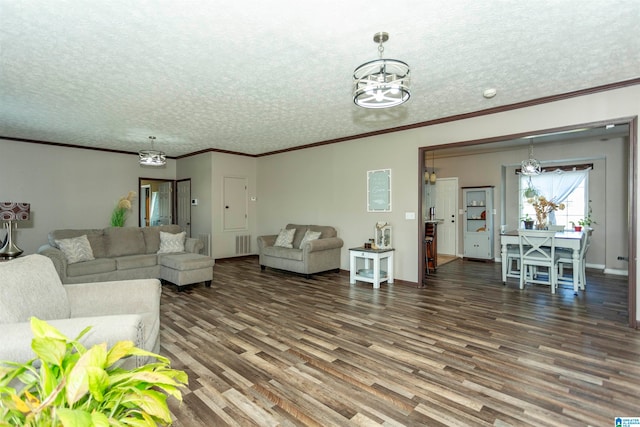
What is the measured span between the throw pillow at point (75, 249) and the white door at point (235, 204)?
9.87 ft

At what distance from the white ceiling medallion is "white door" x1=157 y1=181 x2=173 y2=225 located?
7.41 m

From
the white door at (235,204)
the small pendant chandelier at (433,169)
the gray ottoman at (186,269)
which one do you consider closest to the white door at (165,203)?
the white door at (235,204)

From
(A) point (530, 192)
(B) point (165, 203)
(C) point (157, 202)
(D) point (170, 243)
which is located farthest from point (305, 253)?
(C) point (157, 202)

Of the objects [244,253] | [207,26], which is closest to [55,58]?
[207,26]

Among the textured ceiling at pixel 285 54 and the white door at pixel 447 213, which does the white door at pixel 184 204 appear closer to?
the textured ceiling at pixel 285 54

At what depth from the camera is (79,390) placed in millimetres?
838

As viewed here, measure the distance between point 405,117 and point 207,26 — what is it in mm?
3184

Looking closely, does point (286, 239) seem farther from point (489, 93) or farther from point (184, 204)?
point (489, 93)

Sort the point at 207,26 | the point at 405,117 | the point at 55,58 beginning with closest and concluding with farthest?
1. the point at 207,26
2. the point at 55,58
3. the point at 405,117

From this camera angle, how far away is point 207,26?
96.7 inches

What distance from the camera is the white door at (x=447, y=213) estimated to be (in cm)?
841

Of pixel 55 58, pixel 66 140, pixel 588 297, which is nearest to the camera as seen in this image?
pixel 55 58

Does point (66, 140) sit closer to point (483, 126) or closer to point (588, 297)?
point (483, 126)

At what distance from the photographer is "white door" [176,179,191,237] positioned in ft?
26.8
